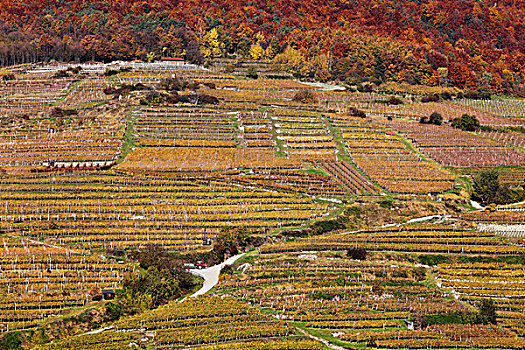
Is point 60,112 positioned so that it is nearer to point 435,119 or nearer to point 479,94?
point 435,119

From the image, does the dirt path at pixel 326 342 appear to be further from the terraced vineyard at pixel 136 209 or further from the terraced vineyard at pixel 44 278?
the terraced vineyard at pixel 136 209

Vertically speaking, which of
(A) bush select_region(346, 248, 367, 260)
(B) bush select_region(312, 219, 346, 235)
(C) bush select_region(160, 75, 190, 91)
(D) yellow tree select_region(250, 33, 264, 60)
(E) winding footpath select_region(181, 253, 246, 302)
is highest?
(D) yellow tree select_region(250, 33, 264, 60)

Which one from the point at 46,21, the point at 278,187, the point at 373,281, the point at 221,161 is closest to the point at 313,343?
the point at 373,281

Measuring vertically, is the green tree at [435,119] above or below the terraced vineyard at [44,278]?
above

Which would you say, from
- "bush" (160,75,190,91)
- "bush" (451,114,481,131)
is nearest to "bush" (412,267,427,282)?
"bush" (451,114,481,131)

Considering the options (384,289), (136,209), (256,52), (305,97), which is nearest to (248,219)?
(136,209)

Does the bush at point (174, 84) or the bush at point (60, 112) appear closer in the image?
the bush at point (60, 112)

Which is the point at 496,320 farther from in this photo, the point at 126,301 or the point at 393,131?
the point at 393,131

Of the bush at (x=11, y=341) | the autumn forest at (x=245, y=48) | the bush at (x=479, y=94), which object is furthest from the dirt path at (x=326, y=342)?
the bush at (x=479, y=94)

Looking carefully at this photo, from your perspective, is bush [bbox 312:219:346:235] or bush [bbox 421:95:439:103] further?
bush [bbox 421:95:439:103]

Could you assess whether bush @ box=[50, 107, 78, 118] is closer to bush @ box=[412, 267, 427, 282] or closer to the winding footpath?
the winding footpath

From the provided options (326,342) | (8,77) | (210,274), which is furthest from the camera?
(8,77)

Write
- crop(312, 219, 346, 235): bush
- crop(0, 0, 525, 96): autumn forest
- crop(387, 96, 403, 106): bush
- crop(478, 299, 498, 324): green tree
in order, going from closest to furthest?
crop(478, 299, 498, 324): green tree → crop(312, 219, 346, 235): bush → crop(387, 96, 403, 106): bush → crop(0, 0, 525, 96): autumn forest
